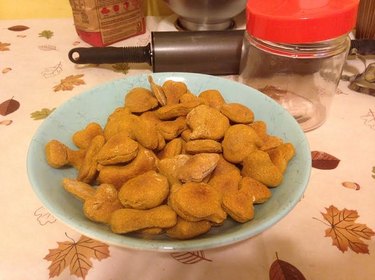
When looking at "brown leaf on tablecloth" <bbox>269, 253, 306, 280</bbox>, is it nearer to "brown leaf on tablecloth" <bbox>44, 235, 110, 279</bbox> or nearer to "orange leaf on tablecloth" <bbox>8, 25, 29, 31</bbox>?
"brown leaf on tablecloth" <bbox>44, 235, 110, 279</bbox>

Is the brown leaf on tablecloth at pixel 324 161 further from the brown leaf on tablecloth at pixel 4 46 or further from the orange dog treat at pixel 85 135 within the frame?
the brown leaf on tablecloth at pixel 4 46

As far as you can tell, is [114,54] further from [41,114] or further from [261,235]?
[261,235]

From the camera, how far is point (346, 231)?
39 centimetres

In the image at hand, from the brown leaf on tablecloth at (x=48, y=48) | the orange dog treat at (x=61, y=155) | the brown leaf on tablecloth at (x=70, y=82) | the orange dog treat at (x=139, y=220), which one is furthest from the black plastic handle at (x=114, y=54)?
the orange dog treat at (x=139, y=220)

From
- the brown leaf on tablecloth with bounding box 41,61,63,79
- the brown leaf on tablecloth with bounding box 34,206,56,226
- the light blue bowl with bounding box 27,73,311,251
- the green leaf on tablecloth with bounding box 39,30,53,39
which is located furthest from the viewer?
the green leaf on tablecloth with bounding box 39,30,53,39

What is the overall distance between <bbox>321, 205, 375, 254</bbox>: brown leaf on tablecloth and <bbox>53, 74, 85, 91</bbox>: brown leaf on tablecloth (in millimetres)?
451

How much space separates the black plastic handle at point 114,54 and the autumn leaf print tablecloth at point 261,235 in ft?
0.35

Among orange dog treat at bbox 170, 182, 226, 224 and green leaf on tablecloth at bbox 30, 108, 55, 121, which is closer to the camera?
orange dog treat at bbox 170, 182, 226, 224

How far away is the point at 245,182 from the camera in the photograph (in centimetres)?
35

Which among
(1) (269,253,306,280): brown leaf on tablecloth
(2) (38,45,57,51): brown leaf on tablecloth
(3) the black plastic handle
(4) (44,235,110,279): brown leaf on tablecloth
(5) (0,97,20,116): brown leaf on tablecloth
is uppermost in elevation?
(3) the black plastic handle

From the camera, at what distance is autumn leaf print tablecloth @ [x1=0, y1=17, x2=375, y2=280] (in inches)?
13.7

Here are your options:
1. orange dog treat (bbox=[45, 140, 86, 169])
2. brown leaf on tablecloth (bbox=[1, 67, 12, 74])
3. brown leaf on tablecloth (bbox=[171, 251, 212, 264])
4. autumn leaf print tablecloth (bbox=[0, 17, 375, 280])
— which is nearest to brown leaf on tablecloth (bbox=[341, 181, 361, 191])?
autumn leaf print tablecloth (bbox=[0, 17, 375, 280])

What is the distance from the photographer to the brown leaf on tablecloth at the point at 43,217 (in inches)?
15.7

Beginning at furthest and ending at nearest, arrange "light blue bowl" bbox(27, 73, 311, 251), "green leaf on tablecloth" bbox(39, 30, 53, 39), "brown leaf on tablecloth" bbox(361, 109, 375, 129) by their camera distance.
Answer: "green leaf on tablecloth" bbox(39, 30, 53, 39)
"brown leaf on tablecloth" bbox(361, 109, 375, 129)
"light blue bowl" bbox(27, 73, 311, 251)
